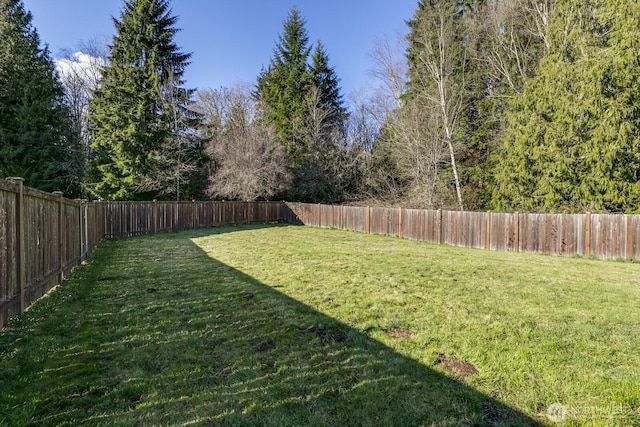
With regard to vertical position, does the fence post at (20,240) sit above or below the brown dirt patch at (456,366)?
above

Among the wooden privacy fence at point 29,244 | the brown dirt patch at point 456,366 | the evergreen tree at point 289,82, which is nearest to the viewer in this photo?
the brown dirt patch at point 456,366

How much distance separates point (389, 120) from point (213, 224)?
36.1 ft

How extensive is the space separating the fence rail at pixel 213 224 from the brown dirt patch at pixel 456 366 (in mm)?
3723

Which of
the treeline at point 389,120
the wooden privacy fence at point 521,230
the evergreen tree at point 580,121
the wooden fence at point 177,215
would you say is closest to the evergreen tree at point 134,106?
the treeline at point 389,120

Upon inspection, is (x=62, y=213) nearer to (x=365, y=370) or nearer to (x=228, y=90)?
(x=365, y=370)

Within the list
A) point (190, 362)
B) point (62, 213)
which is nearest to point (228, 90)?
point (62, 213)

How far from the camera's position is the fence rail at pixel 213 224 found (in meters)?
3.33

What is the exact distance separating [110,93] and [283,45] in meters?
12.1

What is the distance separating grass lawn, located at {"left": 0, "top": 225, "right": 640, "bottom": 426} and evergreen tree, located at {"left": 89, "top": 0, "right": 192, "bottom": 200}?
14050mm

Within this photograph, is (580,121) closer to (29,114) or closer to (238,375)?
(238,375)

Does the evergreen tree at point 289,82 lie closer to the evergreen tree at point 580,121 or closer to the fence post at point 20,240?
the evergreen tree at point 580,121

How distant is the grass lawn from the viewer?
2.02 metres

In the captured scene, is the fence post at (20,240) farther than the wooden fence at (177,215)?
No

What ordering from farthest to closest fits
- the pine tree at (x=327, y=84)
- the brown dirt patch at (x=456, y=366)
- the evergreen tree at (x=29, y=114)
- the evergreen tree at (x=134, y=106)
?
1. the pine tree at (x=327, y=84)
2. the evergreen tree at (x=134, y=106)
3. the evergreen tree at (x=29, y=114)
4. the brown dirt patch at (x=456, y=366)
